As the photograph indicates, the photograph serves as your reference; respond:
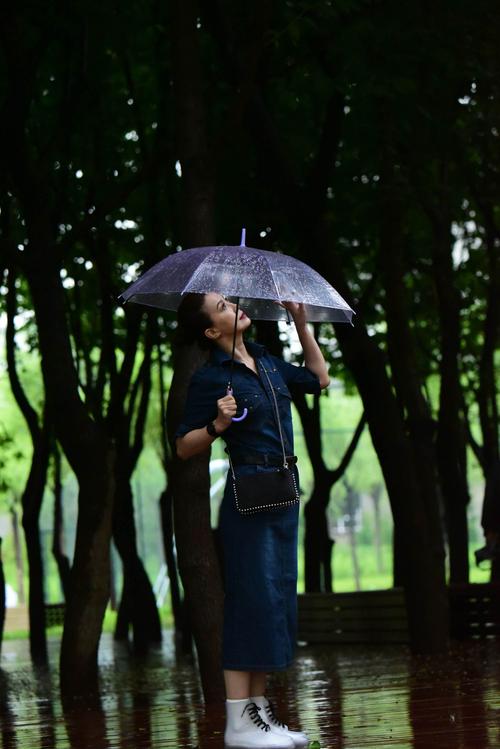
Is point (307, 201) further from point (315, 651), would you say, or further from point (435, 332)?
point (435, 332)

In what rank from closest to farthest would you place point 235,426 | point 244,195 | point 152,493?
point 235,426, point 244,195, point 152,493

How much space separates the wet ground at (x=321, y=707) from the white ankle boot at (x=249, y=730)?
1.77ft

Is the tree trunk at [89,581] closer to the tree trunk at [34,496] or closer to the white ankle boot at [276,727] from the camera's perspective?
the white ankle boot at [276,727]

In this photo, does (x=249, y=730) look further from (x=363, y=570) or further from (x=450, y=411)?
(x=363, y=570)

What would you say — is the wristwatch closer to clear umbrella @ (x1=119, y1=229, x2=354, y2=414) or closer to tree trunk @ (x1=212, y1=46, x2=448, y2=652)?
clear umbrella @ (x1=119, y1=229, x2=354, y2=414)

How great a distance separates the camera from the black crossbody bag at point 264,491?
6223 mm

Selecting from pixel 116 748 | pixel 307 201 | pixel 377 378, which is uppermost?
pixel 307 201

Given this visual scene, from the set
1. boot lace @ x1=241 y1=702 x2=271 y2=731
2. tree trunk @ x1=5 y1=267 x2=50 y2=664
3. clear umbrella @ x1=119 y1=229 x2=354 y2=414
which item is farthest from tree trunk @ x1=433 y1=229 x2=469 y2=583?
boot lace @ x1=241 y1=702 x2=271 y2=731

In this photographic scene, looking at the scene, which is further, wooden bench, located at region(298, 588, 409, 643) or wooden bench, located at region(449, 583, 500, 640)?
wooden bench, located at region(298, 588, 409, 643)

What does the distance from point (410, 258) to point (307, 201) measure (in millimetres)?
7319

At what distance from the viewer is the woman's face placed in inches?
257

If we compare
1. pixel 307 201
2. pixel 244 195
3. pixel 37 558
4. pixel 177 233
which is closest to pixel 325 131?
pixel 307 201

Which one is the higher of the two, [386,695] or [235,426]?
[235,426]

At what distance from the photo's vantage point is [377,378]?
13617 mm
